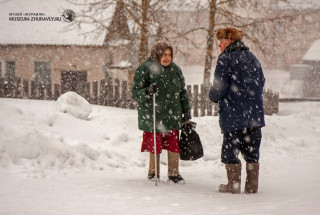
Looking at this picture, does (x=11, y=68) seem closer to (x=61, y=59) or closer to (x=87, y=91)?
(x=61, y=59)

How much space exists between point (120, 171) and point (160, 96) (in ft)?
5.50

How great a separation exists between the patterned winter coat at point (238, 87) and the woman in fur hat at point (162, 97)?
2.69 ft

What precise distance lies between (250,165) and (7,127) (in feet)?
12.2

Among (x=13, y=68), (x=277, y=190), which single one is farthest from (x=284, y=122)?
(x=13, y=68)

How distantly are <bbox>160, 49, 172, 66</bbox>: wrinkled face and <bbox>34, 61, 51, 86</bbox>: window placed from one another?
59.1ft

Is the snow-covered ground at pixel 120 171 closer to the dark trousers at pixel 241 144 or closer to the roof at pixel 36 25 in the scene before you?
the dark trousers at pixel 241 144

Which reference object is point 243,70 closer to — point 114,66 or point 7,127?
point 7,127

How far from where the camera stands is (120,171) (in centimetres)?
634

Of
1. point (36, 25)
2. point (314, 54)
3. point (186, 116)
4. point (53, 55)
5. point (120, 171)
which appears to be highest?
point (36, 25)

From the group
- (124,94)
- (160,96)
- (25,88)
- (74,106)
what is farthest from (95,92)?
(160,96)

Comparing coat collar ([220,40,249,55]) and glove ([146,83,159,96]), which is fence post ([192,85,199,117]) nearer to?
glove ([146,83,159,96])

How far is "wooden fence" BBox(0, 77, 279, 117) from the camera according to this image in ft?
44.6

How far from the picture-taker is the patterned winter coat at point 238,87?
15.0 feet

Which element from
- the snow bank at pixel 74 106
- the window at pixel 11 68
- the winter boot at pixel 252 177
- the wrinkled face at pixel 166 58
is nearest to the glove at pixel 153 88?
the wrinkled face at pixel 166 58
